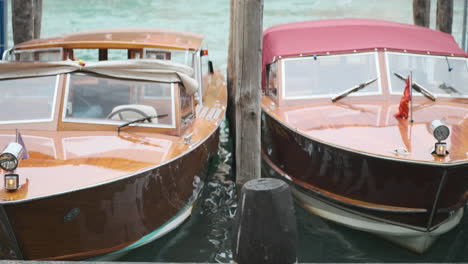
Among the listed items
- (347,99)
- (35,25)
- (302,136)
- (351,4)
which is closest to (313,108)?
(347,99)

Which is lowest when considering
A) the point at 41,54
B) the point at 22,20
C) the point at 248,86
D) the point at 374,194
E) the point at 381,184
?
the point at 374,194

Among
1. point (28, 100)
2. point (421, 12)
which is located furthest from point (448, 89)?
point (28, 100)

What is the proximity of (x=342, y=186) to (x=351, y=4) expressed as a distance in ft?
87.3

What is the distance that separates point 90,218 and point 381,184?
271 centimetres

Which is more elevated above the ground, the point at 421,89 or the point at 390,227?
the point at 421,89

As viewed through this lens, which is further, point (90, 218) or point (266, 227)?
point (90, 218)

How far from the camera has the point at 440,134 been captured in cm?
592

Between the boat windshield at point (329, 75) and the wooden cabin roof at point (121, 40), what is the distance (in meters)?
1.25

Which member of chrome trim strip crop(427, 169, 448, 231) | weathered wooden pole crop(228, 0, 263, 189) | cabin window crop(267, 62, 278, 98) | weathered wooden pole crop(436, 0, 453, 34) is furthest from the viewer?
weathered wooden pole crop(436, 0, 453, 34)

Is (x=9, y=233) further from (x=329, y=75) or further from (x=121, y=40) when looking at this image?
(x=329, y=75)

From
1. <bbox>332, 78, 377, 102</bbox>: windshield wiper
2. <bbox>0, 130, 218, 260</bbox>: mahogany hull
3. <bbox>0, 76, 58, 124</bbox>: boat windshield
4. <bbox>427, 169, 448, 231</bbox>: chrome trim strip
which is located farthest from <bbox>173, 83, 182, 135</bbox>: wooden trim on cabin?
<bbox>427, 169, 448, 231</bbox>: chrome trim strip

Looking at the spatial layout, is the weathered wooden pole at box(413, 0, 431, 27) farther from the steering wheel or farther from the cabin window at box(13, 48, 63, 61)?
the steering wheel

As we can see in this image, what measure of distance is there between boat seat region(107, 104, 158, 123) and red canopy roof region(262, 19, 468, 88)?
2487mm

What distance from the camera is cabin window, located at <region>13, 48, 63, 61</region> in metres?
7.98
